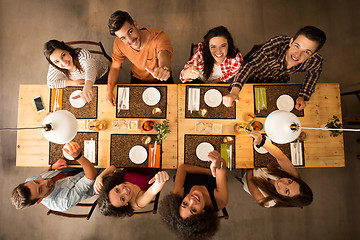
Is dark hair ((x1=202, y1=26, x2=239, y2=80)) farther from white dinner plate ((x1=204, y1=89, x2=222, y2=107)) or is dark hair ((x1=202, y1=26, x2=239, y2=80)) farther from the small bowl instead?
the small bowl

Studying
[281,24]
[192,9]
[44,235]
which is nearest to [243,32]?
[281,24]

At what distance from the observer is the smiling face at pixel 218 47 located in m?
1.84

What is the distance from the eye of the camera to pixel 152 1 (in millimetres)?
3303

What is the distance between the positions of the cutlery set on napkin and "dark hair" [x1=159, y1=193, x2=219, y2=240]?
98cm

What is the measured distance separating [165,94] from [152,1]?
1.99m

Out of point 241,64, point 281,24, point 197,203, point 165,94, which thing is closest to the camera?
point 197,203

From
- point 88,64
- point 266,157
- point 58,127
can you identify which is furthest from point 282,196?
point 88,64

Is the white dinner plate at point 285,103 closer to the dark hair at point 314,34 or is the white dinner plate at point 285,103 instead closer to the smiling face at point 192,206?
the dark hair at point 314,34

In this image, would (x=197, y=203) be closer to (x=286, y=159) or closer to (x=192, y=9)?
(x=286, y=159)

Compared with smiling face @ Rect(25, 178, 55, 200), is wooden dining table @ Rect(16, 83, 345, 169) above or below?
above

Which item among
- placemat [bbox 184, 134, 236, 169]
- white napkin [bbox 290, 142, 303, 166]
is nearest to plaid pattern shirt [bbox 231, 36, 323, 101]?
white napkin [bbox 290, 142, 303, 166]

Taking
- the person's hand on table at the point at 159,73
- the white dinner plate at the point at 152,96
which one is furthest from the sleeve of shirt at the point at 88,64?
the person's hand on table at the point at 159,73

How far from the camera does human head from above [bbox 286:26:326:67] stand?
1539 millimetres

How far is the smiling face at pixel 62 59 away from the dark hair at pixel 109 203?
1.27m
